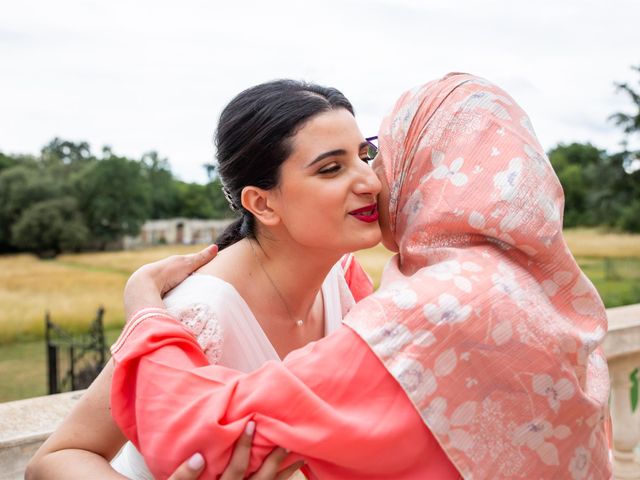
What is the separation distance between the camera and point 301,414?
1.34 metres

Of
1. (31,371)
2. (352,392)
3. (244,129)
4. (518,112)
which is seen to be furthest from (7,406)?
(31,371)

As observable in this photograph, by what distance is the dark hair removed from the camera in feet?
6.00

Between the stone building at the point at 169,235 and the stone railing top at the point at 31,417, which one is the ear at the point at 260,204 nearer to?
the stone railing top at the point at 31,417

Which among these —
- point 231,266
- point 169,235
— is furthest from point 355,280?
point 169,235

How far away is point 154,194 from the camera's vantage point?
1596 inches

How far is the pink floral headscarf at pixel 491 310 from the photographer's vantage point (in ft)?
4.55

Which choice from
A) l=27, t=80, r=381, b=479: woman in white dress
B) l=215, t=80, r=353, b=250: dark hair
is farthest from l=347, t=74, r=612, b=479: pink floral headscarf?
l=215, t=80, r=353, b=250: dark hair

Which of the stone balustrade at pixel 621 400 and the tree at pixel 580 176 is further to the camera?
the tree at pixel 580 176

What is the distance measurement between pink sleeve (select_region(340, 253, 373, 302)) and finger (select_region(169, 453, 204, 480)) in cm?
135

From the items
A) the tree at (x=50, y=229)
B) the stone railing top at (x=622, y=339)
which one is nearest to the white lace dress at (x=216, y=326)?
the stone railing top at (x=622, y=339)

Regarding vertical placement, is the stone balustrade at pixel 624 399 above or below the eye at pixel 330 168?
below

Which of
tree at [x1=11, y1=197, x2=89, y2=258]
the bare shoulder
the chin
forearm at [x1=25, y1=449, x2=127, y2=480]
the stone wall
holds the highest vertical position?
the chin

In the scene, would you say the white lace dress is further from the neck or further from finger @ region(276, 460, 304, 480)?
finger @ region(276, 460, 304, 480)

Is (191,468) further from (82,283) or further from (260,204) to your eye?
(82,283)
